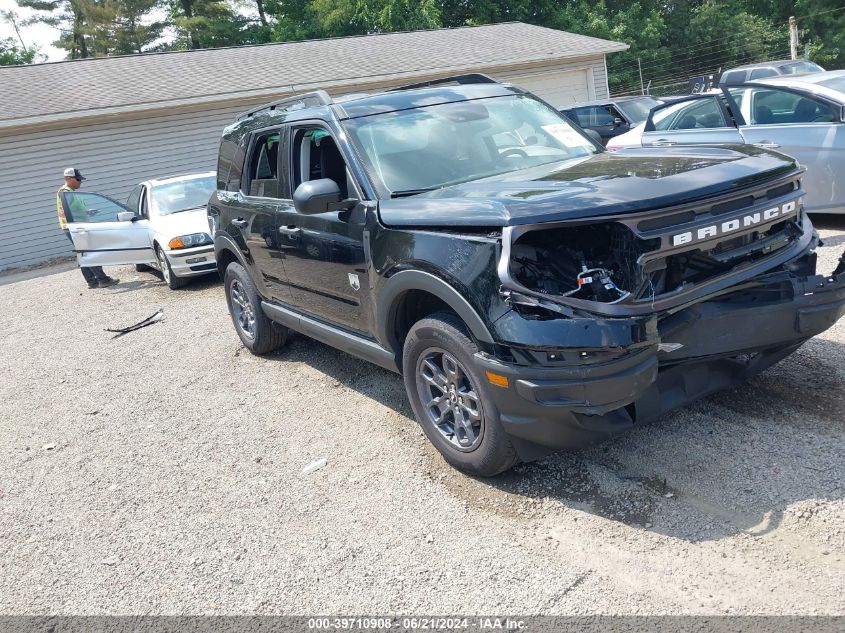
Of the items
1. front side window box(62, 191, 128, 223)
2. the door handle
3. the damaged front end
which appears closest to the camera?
the damaged front end

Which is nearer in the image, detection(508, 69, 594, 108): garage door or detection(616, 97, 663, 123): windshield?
detection(616, 97, 663, 123): windshield

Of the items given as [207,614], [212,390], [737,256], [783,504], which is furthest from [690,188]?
[212,390]

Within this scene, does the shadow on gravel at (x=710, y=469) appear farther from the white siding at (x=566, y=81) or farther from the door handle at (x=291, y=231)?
the white siding at (x=566, y=81)

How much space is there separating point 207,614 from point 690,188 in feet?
9.24

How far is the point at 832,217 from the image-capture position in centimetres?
816

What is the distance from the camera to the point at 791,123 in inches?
289

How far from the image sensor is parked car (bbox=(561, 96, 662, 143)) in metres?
15.1

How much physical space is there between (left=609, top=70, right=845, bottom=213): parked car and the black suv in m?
3.44

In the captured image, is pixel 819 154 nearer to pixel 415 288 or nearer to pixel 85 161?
pixel 415 288

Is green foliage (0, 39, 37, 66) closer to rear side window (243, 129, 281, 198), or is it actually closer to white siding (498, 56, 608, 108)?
white siding (498, 56, 608, 108)

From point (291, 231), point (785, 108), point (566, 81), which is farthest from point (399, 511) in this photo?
point (566, 81)

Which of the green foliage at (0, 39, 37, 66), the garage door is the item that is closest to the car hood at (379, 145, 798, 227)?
the garage door

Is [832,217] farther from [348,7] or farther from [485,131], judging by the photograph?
[348,7]

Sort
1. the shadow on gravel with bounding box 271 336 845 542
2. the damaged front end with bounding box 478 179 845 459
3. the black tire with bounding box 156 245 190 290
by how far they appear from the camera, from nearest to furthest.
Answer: the damaged front end with bounding box 478 179 845 459 → the shadow on gravel with bounding box 271 336 845 542 → the black tire with bounding box 156 245 190 290
